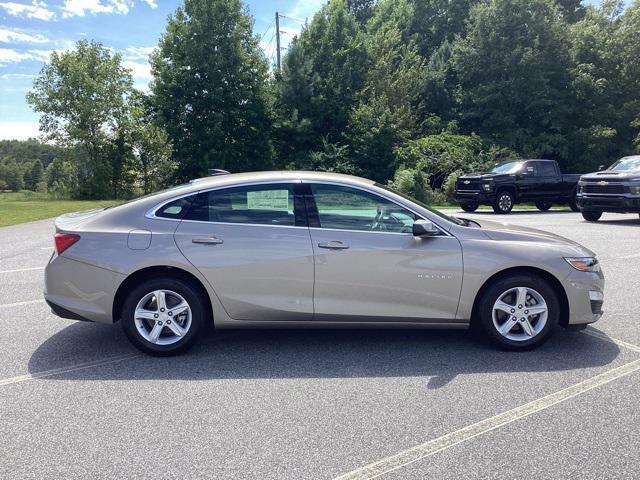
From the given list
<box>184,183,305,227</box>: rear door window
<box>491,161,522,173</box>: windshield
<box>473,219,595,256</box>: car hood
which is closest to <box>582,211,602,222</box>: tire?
<box>491,161,522,173</box>: windshield

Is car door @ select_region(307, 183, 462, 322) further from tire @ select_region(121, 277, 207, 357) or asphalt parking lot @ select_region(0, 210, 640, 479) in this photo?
tire @ select_region(121, 277, 207, 357)

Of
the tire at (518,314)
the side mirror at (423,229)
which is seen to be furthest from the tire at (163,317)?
the tire at (518,314)

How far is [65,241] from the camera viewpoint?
179 inches

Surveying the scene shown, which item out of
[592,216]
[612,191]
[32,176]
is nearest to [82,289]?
[612,191]

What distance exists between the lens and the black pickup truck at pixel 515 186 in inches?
730

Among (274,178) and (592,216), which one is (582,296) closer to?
(274,178)

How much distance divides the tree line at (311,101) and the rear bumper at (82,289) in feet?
92.2

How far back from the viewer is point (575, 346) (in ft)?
15.9

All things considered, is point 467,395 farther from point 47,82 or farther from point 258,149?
point 47,82

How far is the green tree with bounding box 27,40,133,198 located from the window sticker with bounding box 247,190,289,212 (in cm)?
3261

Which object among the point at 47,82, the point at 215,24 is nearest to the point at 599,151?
the point at 215,24

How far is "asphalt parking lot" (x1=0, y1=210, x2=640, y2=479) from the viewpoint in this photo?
115 inches

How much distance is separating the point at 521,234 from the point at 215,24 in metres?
33.9

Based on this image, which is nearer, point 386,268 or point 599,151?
point 386,268
